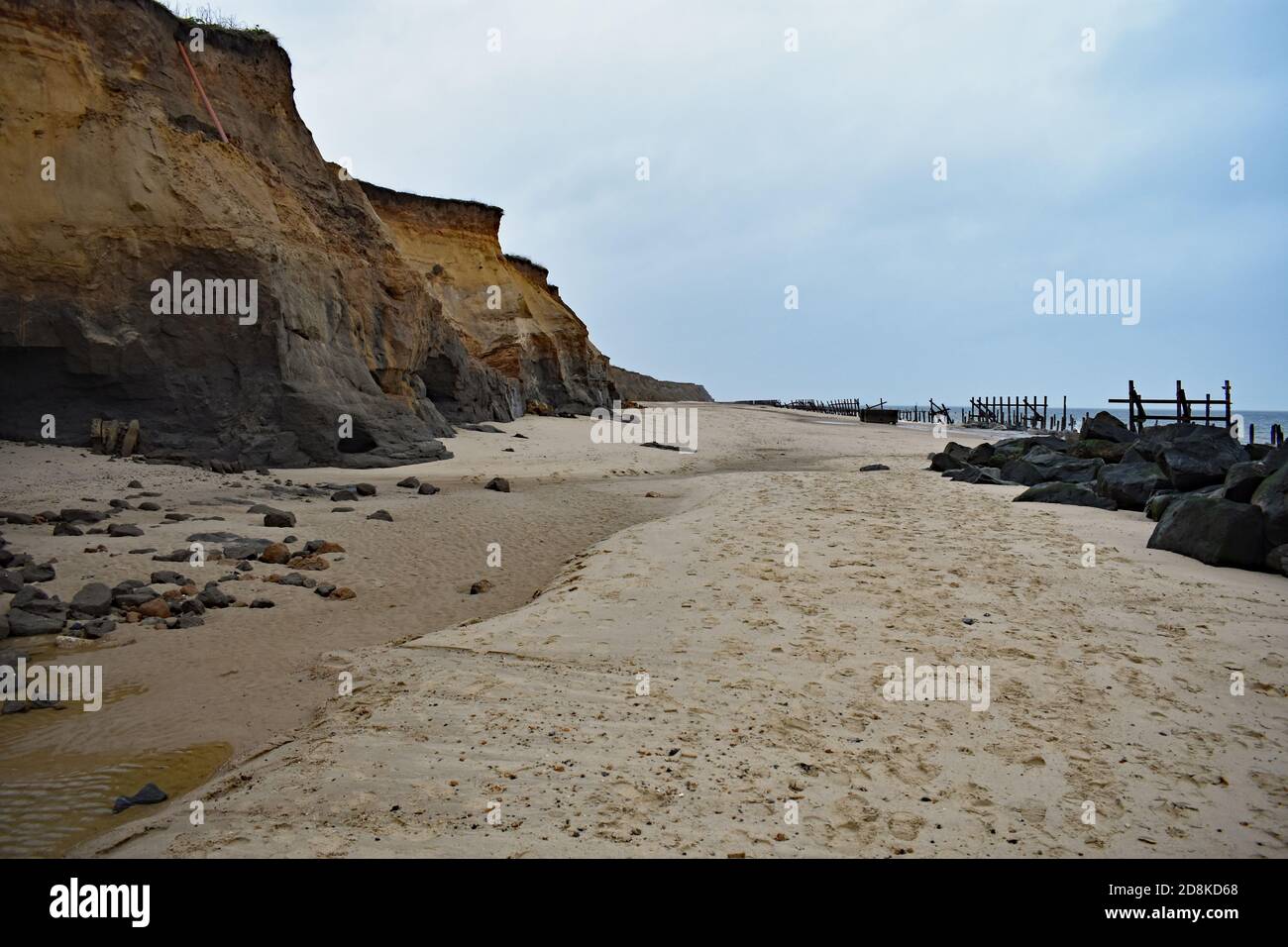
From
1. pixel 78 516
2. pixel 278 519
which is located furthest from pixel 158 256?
pixel 278 519

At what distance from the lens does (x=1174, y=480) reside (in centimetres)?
1117

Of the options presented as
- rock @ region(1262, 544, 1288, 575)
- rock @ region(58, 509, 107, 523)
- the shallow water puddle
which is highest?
rock @ region(58, 509, 107, 523)

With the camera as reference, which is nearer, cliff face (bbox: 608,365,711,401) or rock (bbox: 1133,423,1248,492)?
rock (bbox: 1133,423,1248,492)

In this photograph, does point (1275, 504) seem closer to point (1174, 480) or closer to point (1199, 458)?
point (1174, 480)

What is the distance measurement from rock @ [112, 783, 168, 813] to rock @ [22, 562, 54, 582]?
4.47 m

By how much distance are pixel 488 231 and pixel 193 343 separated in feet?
68.5

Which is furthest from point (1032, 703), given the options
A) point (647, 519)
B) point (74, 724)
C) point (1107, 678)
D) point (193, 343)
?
point (193, 343)

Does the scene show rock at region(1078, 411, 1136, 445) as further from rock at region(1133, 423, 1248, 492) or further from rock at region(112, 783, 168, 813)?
rock at region(112, 783, 168, 813)

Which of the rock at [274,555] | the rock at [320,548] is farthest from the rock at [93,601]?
the rock at [320,548]

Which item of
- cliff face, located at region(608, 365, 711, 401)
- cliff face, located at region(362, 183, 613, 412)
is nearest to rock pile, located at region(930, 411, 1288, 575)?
cliff face, located at region(362, 183, 613, 412)

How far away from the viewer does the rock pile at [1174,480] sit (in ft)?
24.7

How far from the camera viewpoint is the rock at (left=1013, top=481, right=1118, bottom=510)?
37.7 ft

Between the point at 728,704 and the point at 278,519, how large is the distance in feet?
25.2

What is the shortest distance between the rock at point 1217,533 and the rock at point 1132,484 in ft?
10.6
